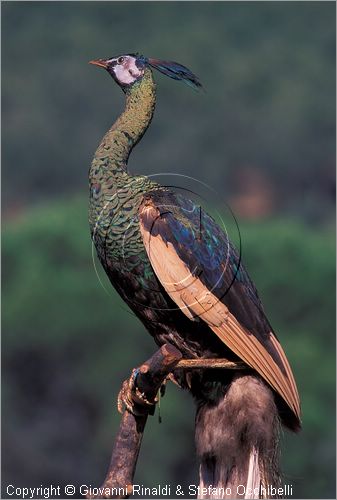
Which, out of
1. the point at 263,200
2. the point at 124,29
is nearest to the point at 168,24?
the point at 124,29

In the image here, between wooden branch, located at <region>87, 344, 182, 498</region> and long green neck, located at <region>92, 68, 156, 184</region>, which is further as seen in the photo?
long green neck, located at <region>92, 68, 156, 184</region>

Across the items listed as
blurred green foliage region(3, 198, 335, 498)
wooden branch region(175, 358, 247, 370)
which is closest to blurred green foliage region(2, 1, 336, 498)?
blurred green foliage region(3, 198, 335, 498)

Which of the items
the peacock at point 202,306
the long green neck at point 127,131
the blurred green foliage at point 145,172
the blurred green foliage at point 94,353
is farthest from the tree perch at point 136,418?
the blurred green foliage at point 94,353

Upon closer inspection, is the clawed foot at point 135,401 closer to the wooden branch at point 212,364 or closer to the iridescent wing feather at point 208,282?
the wooden branch at point 212,364

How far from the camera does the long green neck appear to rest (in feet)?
17.2

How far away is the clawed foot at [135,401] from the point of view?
4949mm

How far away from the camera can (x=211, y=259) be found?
16.9ft

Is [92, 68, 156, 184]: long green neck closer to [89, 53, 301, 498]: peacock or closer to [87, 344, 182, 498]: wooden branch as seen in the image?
[89, 53, 301, 498]: peacock

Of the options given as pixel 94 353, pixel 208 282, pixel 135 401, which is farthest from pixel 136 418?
pixel 94 353

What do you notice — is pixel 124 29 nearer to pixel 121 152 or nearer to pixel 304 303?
pixel 304 303

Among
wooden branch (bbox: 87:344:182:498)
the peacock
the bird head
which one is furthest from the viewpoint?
the bird head

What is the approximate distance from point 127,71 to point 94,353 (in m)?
9.47

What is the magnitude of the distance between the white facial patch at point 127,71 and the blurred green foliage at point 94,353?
7.85 meters

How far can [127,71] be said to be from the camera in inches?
217
